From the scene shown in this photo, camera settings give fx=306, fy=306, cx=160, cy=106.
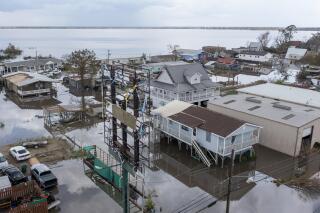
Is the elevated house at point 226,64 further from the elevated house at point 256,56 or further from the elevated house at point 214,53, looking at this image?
the elevated house at point 256,56

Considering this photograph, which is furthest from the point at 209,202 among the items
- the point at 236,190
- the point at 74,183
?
the point at 74,183

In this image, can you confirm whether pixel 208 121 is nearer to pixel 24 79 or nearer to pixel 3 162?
pixel 3 162

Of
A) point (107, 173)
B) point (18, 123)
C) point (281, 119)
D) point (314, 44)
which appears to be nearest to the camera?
point (107, 173)

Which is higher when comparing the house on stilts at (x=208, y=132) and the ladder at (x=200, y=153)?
the house on stilts at (x=208, y=132)

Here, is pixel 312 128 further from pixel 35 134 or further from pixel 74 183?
pixel 35 134

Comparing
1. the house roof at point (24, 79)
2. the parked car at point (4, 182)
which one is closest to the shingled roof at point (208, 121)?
the parked car at point (4, 182)

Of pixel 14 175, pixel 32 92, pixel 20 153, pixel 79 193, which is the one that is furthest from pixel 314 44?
pixel 14 175
